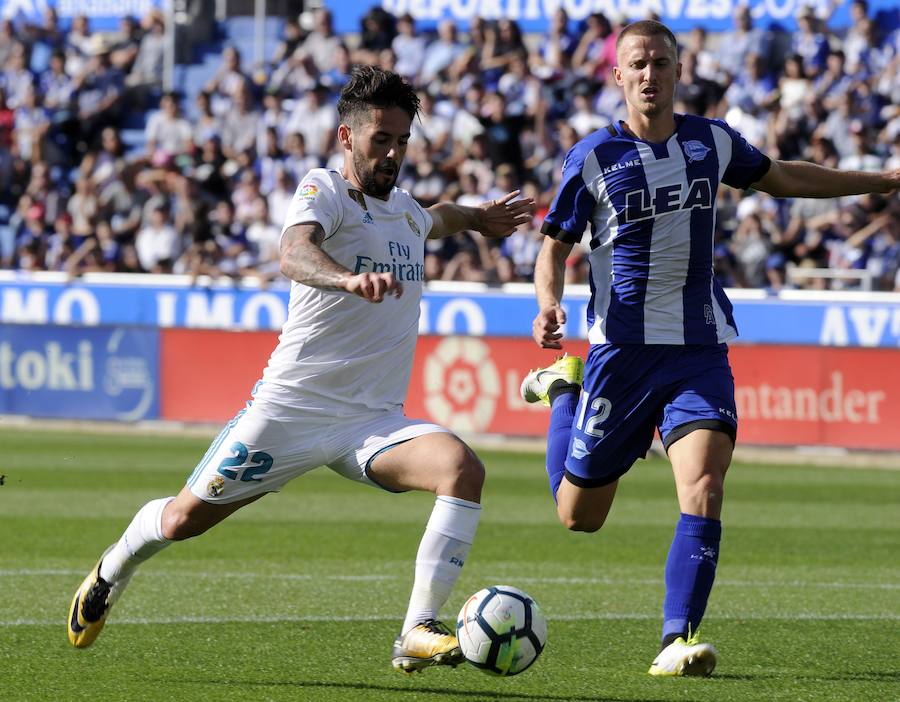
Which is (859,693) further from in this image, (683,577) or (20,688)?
(20,688)

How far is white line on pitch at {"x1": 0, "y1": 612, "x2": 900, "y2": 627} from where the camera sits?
289 inches

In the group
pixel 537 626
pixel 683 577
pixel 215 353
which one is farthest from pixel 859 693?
pixel 215 353

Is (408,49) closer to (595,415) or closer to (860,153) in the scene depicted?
(860,153)

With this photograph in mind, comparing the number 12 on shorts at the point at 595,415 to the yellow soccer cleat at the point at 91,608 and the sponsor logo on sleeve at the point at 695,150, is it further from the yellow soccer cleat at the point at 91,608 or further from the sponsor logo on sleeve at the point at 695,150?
the yellow soccer cleat at the point at 91,608

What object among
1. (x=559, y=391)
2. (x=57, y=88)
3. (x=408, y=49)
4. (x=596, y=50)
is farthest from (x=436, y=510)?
(x=57, y=88)

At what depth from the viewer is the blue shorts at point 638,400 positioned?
6.30 metres

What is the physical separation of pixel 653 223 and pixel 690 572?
140 centimetres

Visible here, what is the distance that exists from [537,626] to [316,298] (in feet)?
4.73

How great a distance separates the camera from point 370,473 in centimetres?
590

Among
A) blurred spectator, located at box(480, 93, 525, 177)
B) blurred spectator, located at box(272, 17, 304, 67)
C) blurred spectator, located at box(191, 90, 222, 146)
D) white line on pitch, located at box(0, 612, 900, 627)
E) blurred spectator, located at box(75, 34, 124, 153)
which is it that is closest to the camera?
white line on pitch, located at box(0, 612, 900, 627)

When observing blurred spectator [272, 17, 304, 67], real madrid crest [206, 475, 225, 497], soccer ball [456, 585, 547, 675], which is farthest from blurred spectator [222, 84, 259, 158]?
soccer ball [456, 585, 547, 675]

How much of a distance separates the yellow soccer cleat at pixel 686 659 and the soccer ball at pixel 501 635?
21.3 inches

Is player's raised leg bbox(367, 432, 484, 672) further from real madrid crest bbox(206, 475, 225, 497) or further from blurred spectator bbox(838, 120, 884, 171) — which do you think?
blurred spectator bbox(838, 120, 884, 171)

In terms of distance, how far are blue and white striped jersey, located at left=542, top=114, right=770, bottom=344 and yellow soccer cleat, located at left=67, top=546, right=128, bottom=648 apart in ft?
7.10
